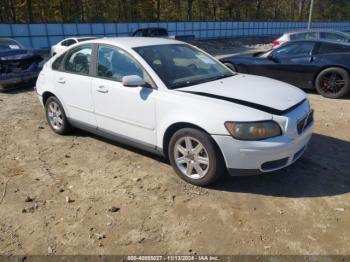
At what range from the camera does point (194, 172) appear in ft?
12.6

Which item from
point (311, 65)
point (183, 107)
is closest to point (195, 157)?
point (183, 107)

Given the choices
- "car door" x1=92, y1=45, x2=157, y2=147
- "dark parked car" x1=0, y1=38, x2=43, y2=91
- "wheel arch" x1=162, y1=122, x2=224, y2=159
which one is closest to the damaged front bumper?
"dark parked car" x1=0, y1=38, x2=43, y2=91

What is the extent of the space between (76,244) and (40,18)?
78.2 ft

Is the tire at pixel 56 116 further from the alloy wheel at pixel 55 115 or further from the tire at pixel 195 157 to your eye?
the tire at pixel 195 157

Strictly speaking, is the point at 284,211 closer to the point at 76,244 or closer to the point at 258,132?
the point at 258,132

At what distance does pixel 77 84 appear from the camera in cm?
477

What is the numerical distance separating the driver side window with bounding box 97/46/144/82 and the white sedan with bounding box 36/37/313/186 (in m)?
0.01

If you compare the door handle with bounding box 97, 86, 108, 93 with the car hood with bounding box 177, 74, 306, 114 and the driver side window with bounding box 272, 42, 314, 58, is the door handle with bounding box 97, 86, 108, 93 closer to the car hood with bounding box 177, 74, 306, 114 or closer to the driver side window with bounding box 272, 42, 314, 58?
Result: the car hood with bounding box 177, 74, 306, 114

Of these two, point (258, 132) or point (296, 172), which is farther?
point (296, 172)

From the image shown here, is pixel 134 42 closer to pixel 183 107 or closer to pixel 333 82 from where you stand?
pixel 183 107

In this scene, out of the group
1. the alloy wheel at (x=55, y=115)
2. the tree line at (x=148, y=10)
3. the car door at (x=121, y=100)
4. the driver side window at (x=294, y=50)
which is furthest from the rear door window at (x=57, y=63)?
the tree line at (x=148, y=10)

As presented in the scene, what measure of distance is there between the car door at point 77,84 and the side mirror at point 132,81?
940 millimetres

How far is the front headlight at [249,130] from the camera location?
3363 mm

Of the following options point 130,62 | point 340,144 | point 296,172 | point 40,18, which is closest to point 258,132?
point 296,172
